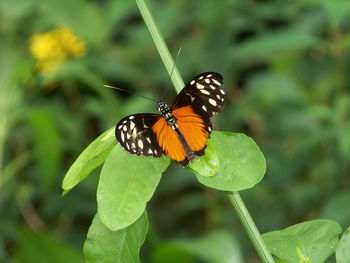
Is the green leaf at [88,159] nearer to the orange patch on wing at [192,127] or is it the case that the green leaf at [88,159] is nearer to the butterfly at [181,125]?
the butterfly at [181,125]

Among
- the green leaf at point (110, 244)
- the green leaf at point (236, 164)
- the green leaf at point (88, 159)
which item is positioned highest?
the green leaf at point (88, 159)

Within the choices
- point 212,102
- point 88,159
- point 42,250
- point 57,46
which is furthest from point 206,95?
point 57,46

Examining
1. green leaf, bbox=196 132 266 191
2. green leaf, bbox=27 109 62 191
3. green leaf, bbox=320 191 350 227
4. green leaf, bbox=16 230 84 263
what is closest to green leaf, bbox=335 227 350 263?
green leaf, bbox=196 132 266 191

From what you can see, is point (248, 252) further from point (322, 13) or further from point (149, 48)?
point (149, 48)

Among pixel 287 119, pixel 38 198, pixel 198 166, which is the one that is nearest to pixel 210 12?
pixel 287 119

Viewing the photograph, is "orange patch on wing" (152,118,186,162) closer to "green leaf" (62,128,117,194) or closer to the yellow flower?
"green leaf" (62,128,117,194)

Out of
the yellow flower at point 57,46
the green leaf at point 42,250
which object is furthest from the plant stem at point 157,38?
the yellow flower at point 57,46

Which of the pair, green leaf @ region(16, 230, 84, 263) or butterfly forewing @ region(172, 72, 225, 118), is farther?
green leaf @ region(16, 230, 84, 263)
